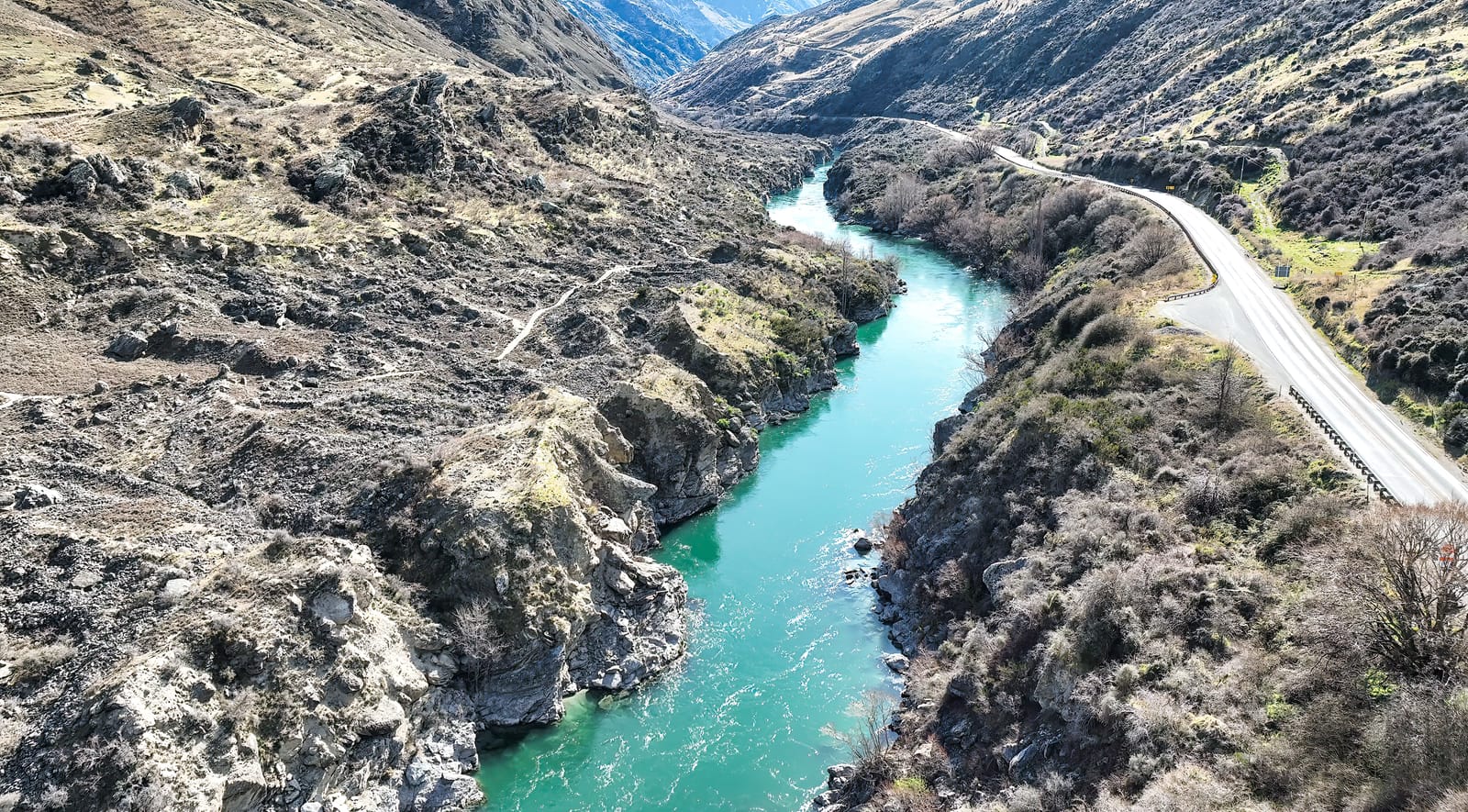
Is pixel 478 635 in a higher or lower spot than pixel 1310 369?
lower

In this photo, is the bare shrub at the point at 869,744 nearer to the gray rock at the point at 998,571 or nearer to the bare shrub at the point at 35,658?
the gray rock at the point at 998,571

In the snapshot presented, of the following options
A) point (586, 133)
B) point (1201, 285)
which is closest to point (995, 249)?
point (1201, 285)

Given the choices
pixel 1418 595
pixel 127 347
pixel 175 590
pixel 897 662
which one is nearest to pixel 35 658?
pixel 175 590

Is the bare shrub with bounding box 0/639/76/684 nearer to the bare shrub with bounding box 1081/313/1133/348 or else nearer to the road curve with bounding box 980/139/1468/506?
the road curve with bounding box 980/139/1468/506

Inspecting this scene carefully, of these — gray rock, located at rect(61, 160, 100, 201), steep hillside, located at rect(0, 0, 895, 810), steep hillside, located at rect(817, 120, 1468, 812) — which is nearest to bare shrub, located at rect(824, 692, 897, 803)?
steep hillside, located at rect(817, 120, 1468, 812)

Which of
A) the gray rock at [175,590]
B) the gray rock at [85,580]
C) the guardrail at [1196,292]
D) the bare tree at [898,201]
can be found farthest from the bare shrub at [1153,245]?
the gray rock at [85,580]

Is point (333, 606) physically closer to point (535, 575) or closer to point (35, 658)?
point (535, 575)

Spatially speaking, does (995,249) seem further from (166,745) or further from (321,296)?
(166,745)
